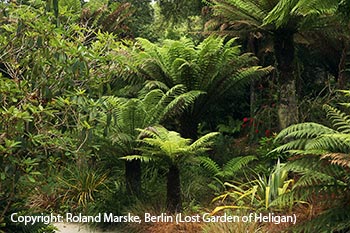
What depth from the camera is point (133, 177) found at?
4445mm

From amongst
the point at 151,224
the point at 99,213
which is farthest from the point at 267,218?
the point at 99,213

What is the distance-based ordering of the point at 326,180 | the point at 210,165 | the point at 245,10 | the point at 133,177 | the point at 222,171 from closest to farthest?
the point at 326,180 → the point at 133,177 → the point at 222,171 → the point at 210,165 → the point at 245,10

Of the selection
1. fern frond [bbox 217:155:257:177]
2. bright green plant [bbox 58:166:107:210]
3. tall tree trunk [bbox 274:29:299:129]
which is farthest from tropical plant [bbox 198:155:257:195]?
bright green plant [bbox 58:166:107:210]

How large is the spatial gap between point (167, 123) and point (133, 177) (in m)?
1.56

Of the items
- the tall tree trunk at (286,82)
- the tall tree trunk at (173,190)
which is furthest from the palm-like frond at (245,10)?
the tall tree trunk at (173,190)

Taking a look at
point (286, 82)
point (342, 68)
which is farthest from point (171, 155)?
point (342, 68)

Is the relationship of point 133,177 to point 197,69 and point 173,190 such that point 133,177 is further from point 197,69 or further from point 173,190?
point 197,69

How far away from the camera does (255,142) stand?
6457 millimetres

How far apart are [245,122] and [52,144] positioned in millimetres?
5105

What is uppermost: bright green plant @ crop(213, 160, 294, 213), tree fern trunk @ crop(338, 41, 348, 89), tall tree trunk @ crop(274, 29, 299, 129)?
tree fern trunk @ crop(338, 41, 348, 89)

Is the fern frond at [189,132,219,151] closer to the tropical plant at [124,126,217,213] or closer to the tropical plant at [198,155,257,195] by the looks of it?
the tropical plant at [124,126,217,213]

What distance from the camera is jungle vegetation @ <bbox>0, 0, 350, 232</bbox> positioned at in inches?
109

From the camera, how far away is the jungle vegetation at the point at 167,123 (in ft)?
9.07

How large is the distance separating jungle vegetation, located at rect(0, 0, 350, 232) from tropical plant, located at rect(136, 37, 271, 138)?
18 mm
